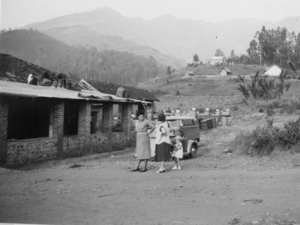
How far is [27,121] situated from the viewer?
1251cm

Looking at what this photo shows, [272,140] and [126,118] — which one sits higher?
[126,118]

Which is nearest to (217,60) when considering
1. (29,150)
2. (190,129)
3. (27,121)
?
(190,129)

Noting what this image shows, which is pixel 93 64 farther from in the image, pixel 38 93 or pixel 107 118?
pixel 38 93

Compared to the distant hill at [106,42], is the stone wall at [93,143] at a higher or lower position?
lower

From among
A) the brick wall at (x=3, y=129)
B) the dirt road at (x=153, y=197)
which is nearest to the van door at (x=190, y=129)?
the dirt road at (x=153, y=197)

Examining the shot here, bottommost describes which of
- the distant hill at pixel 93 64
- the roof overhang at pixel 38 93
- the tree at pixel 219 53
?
the roof overhang at pixel 38 93

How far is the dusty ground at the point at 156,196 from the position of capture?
4.41 m

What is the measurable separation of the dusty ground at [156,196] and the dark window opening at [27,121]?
453 centimetres

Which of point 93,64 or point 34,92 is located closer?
point 34,92

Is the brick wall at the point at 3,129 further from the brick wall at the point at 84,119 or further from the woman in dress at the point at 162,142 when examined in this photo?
the woman in dress at the point at 162,142

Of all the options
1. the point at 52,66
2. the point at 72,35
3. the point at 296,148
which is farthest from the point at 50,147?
the point at 72,35

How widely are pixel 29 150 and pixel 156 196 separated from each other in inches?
221

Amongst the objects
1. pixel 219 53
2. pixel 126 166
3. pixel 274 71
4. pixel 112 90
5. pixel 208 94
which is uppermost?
pixel 219 53

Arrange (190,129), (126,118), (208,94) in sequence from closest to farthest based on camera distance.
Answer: (190,129) < (126,118) < (208,94)
